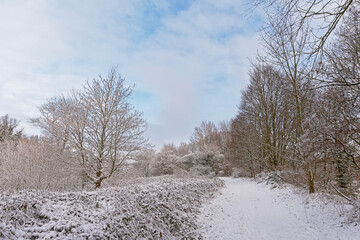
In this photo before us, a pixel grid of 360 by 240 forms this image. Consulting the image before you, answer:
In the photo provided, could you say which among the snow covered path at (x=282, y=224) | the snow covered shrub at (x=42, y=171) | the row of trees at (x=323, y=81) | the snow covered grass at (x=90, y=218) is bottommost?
the snow covered path at (x=282, y=224)

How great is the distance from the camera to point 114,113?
10320 millimetres

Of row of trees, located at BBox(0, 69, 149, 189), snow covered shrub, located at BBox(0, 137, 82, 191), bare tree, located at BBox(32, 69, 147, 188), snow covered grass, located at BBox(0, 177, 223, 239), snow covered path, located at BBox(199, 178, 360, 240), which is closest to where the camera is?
snow covered grass, located at BBox(0, 177, 223, 239)

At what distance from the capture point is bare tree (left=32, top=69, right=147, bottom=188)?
960 cm

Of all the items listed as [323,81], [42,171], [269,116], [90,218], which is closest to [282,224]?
[323,81]

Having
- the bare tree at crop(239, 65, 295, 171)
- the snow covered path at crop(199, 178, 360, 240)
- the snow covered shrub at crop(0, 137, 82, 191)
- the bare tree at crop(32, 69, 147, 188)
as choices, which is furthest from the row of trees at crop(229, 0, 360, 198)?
the snow covered shrub at crop(0, 137, 82, 191)

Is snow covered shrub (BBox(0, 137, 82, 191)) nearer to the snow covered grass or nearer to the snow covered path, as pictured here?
the snow covered grass

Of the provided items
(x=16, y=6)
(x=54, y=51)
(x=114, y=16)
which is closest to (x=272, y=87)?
(x=114, y=16)

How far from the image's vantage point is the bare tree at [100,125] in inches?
378

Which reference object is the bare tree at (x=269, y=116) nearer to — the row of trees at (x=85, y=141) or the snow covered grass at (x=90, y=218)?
the row of trees at (x=85, y=141)

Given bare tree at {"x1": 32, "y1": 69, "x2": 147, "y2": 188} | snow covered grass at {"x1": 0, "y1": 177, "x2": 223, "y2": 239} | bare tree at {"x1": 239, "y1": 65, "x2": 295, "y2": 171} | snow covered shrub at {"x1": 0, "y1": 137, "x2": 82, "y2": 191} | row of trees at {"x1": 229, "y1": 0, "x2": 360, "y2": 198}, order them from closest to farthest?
1. snow covered grass at {"x1": 0, "y1": 177, "x2": 223, "y2": 239}
2. row of trees at {"x1": 229, "y1": 0, "x2": 360, "y2": 198}
3. snow covered shrub at {"x1": 0, "y1": 137, "x2": 82, "y2": 191}
4. bare tree at {"x1": 32, "y1": 69, "x2": 147, "y2": 188}
5. bare tree at {"x1": 239, "y1": 65, "x2": 295, "y2": 171}

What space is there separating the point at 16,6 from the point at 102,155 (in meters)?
6.79

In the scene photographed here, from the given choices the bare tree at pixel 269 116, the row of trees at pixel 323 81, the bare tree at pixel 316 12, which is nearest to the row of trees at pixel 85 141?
the row of trees at pixel 323 81

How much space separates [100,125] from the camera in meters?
10.0

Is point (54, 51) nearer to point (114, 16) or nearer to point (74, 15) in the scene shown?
point (74, 15)
